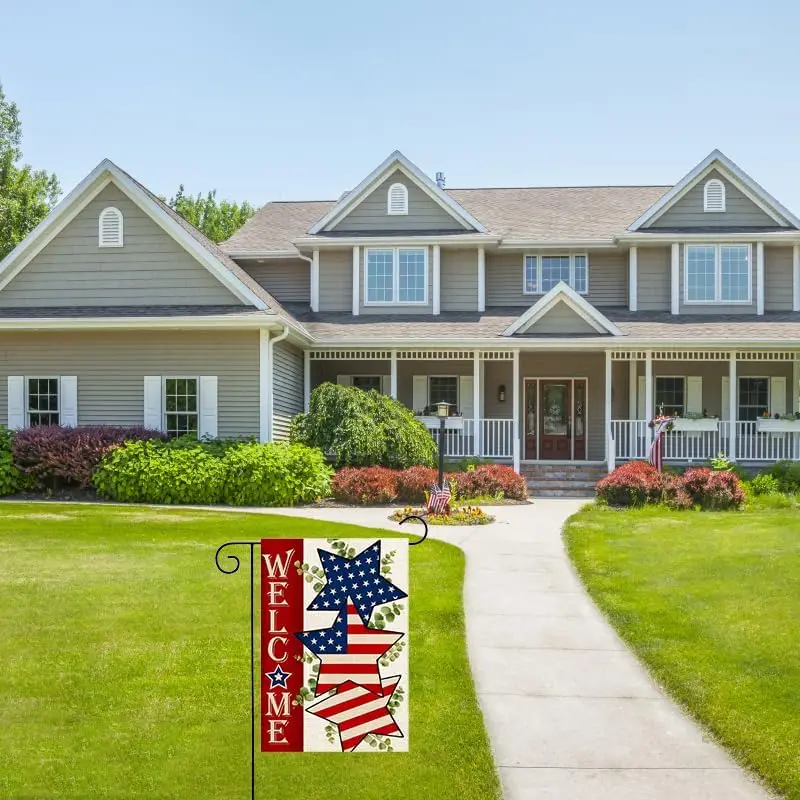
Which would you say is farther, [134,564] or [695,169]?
[695,169]

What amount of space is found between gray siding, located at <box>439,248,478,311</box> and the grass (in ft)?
45.2

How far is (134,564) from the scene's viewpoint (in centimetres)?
1109

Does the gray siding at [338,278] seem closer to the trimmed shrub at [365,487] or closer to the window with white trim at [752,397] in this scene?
the trimmed shrub at [365,487]

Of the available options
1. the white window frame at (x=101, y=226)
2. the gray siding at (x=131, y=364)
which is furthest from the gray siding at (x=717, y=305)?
the white window frame at (x=101, y=226)

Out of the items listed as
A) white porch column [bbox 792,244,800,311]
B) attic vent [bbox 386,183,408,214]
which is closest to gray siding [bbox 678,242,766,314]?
white porch column [bbox 792,244,800,311]

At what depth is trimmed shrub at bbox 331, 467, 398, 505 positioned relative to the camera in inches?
736

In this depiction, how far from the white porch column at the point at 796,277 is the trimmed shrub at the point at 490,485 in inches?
362

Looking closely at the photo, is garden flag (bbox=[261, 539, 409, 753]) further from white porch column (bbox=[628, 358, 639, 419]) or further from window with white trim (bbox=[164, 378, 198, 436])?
white porch column (bbox=[628, 358, 639, 419])

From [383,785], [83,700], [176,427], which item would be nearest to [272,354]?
[176,427]

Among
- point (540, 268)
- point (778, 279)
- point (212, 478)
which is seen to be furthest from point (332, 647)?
point (778, 279)

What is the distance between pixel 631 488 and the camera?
1820 cm

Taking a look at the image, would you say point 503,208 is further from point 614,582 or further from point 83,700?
point 83,700

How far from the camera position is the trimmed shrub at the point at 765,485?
1995 cm

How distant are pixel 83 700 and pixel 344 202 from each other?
19.3 meters
